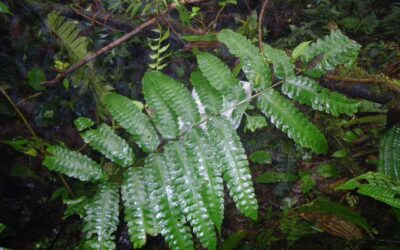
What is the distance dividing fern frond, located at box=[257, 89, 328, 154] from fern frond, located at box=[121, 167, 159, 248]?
2.97ft

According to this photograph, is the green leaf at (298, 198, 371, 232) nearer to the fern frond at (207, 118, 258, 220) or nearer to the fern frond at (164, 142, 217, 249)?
the fern frond at (207, 118, 258, 220)

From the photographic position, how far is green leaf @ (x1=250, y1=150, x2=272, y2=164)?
102 inches

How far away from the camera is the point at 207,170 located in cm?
189

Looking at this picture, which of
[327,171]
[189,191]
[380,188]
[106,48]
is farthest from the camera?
[106,48]

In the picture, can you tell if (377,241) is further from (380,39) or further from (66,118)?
(66,118)

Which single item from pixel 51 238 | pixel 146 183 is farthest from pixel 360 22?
pixel 51 238

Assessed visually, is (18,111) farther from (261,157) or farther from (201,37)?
(261,157)

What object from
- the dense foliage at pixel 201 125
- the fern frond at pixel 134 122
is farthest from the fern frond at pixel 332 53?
the fern frond at pixel 134 122

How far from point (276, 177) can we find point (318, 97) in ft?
2.79

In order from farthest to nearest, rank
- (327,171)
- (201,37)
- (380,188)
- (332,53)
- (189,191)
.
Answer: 1. (201,37)
2. (327,171)
3. (332,53)
4. (189,191)
5. (380,188)

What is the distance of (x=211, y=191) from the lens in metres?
1.83

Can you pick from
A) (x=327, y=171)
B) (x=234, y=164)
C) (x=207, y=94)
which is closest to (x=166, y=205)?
(x=234, y=164)

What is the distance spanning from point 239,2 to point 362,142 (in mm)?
1712

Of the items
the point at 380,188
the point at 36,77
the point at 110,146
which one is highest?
the point at 36,77
